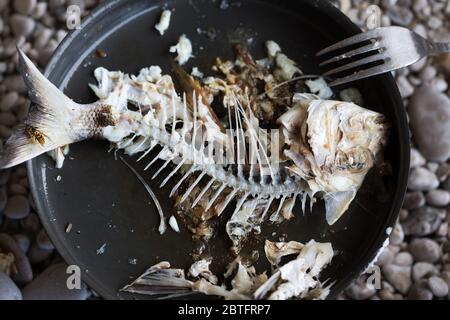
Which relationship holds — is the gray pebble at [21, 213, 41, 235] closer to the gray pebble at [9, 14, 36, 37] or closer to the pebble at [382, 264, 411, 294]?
the gray pebble at [9, 14, 36, 37]

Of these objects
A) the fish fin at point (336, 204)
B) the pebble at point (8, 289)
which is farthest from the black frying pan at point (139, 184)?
the pebble at point (8, 289)

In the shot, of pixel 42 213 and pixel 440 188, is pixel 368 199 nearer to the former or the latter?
pixel 440 188

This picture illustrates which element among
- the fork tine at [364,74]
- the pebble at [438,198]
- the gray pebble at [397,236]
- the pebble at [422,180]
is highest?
the fork tine at [364,74]

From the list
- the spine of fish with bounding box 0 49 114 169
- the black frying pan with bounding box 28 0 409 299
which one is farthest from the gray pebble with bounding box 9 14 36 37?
the spine of fish with bounding box 0 49 114 169

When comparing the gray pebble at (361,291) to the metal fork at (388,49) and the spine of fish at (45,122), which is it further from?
the spine of fish at (45,122)

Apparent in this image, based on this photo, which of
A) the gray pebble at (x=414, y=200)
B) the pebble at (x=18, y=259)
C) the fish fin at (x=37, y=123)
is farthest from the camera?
the gray pebble at (x=414, y=200)

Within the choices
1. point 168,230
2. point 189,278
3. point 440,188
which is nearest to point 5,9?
point 168,230

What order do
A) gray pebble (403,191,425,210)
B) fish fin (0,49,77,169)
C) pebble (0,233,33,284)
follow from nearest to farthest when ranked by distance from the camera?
fish fin (0,49,77,169) < pebble (0,233,33,284) < gray pebble (403,191,425,210)
